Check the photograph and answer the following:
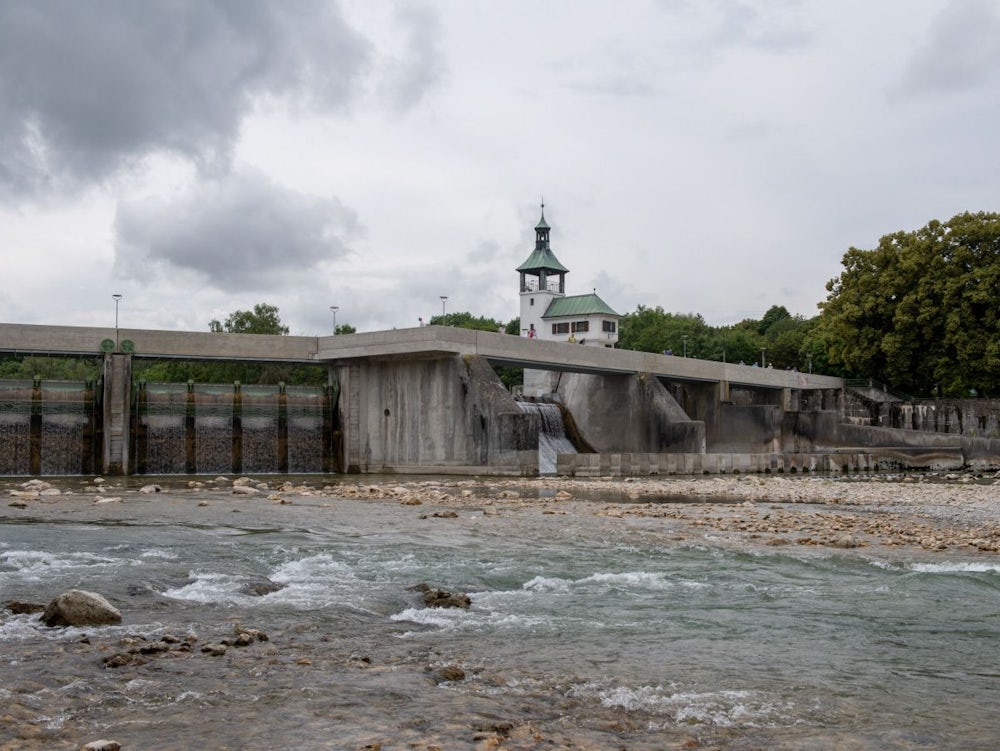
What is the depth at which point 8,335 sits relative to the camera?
3916cm

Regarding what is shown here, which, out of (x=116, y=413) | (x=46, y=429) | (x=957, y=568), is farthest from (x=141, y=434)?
(x=957, y=568)

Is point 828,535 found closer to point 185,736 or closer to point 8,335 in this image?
point 185,736

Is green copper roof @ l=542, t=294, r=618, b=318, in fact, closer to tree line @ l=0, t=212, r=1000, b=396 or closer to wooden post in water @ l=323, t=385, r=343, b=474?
tree line @ l=0, t=212, r=1000, b=396

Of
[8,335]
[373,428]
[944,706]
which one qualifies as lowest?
[944,706]

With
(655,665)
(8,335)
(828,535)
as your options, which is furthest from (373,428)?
(655,665)

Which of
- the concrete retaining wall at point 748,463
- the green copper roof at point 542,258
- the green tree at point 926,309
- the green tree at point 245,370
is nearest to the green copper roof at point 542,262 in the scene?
the green copper roof at point 542,258

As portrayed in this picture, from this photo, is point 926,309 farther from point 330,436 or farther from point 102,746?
point 102,746

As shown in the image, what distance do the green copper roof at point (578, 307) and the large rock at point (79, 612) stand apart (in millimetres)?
82569

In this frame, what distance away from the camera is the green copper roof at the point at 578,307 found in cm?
9075

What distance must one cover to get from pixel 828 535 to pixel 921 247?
5148 centimetres

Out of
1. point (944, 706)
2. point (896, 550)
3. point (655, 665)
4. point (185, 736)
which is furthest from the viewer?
point (896, 550)

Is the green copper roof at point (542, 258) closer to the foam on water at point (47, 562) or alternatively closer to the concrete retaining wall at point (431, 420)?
the concrete retaining wall at point (431, 420)

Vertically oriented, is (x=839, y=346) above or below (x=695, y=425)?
above

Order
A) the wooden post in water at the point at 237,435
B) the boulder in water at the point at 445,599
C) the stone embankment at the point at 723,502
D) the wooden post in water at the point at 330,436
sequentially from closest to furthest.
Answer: the boulder in water at the point at 445,599 → the stone embankment at the point at 723,502 → the wooden post in water at the point at 237,435 → the wooden post in water at the point at 330,436
